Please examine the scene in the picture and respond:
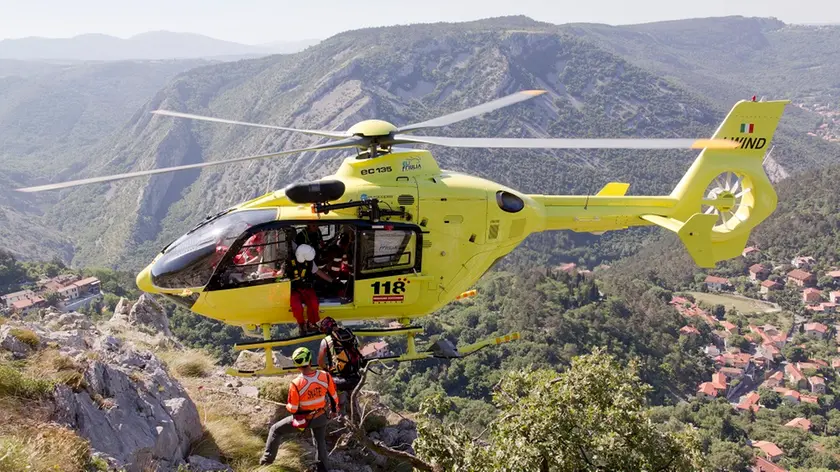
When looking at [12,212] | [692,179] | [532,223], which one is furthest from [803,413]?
[12,212]

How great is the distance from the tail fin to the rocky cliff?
8979 mm

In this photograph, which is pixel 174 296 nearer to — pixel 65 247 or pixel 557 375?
pixel 557 375

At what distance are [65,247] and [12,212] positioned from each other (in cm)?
3230

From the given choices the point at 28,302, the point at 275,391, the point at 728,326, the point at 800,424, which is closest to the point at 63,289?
the point at 28,302

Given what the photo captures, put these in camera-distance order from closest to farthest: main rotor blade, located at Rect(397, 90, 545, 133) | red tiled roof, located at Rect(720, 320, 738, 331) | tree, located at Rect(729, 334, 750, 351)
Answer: main rotor blade, located at Rect(397, 90, 545, 133), tree, located at Rect(729, 334, 750, 351), red tiled roof, located at Rect(720, 320, 738, 331)

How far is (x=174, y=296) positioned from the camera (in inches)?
378

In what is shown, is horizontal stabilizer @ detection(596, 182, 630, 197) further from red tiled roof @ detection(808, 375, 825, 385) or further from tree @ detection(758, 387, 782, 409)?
red tiled roof @ detection(808, 375, 825, 385)

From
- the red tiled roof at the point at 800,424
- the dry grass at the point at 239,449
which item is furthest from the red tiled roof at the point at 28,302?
the red tiled roof at the point at 800,424

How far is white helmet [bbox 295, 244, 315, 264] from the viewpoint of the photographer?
9617 mm

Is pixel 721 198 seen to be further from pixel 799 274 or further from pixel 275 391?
pixel 799 274

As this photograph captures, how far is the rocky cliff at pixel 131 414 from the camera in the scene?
622 centimetres

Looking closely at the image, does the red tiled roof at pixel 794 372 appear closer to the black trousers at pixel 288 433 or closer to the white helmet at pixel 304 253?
the white helmet at pixel 304 253

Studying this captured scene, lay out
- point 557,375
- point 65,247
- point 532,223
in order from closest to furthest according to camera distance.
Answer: point 557,375
point 532,223
point 65,247

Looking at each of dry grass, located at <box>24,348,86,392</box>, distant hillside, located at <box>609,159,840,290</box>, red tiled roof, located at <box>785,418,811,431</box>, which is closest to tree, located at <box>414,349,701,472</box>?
dry grass, located at <box>24,348,86,392</box>
